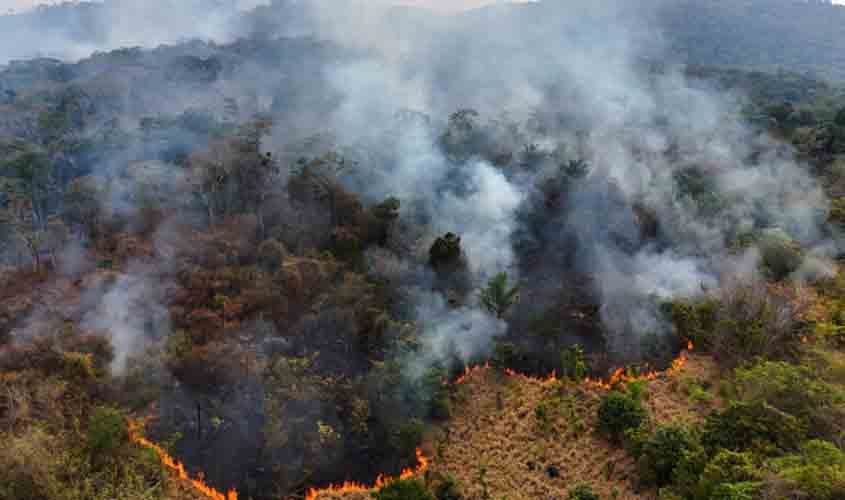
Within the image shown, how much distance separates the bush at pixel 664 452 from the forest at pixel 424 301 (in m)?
0.08

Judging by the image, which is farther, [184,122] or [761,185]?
[184,122]

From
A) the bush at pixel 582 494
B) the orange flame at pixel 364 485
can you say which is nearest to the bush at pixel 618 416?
the bush at pixel 582 494

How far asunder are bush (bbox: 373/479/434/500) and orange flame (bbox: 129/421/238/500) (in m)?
4.38

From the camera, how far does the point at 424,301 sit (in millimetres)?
21875

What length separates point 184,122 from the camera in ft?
132

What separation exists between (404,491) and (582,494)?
15.3 ft

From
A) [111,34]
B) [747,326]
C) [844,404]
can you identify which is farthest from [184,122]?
[111,34]

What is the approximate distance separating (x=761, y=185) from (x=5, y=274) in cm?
3947

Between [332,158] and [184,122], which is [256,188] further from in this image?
[184,122]

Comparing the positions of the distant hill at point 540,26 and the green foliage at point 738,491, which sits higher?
the distant hill at point 540,26

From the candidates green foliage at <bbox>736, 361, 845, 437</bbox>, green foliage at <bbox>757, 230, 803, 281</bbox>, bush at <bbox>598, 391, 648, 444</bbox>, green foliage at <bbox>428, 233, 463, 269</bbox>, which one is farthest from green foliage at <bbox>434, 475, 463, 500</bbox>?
green foliage at <bbox>757, 230, 803, 281</bbox>

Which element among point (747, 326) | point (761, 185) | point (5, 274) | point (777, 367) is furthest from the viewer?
point (761, 185)

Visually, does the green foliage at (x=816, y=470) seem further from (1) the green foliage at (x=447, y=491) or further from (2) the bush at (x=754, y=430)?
(1) the green foliage at (x=447, y=491)

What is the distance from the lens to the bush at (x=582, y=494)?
14.2 meters
